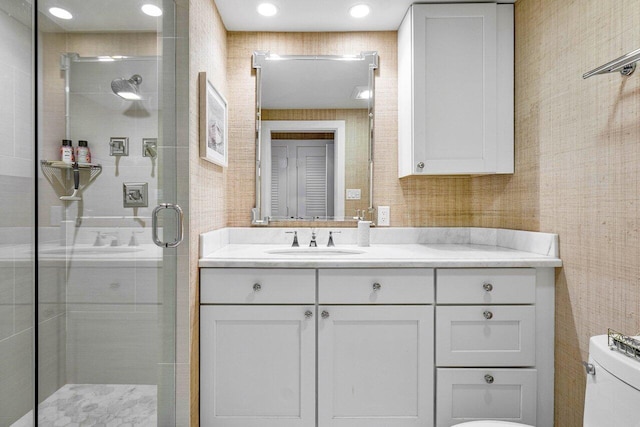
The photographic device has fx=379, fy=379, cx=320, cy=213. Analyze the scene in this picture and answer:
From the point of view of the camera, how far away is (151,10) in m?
1.36

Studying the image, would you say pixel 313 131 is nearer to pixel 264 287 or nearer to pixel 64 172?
pixel 264 287

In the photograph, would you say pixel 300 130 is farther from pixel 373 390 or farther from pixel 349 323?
pixel 373 390

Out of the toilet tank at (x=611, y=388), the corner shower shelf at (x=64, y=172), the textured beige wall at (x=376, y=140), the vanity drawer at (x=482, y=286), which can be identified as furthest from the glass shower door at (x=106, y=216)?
the toilet tank at (x=611, y=388)

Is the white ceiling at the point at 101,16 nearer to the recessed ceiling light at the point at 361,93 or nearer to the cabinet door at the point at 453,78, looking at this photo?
the recessed ceiling light at the point at 361,93

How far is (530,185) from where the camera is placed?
189cm

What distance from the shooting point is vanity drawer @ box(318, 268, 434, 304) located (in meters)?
1.66

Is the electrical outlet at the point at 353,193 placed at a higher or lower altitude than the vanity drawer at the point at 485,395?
higher

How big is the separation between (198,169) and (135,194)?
0.45 meters

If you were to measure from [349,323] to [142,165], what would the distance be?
1048 mm

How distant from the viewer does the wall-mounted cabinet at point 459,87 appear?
1978 mm

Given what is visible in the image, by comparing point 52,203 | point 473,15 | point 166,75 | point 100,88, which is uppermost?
point 473,15

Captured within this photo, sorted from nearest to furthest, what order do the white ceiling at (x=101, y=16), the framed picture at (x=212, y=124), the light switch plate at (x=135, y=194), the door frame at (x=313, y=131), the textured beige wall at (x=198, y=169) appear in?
Result: the white ceiling at (x=101, y=16) → the light switch plate at (x=135, y=194) → the textured beige wall at (x=198, y=169) → the framed picture at (x=212, y=124) → the door frame at (x=313, y=131)

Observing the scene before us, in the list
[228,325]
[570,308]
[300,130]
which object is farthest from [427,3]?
[228,325]

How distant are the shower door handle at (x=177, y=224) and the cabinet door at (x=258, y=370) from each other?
0.36 metres
